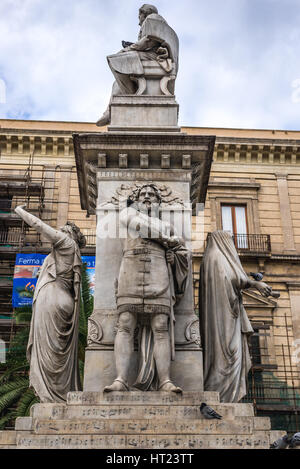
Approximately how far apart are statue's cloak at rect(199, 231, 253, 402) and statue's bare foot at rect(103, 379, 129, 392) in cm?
139

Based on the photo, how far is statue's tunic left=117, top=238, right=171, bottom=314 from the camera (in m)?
6.91

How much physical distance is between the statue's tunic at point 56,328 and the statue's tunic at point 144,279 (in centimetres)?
98

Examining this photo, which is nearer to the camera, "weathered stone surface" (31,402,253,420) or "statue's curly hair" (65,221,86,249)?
"weathered stone surface" (31,402,253,420)

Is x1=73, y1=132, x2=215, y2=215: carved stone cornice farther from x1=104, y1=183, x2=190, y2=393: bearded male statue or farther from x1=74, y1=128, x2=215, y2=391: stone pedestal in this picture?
x1=104, y1=183, x2=190, y2=393: bearded male statue

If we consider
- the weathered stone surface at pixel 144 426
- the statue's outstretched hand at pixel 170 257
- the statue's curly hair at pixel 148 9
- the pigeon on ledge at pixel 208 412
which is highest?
the statue's curly hair at pixel 148 9

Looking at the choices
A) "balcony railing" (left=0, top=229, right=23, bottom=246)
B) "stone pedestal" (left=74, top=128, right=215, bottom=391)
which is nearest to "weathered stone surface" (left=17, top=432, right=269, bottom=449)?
"stone pedestal" (left=74, top=128, right=215, bottom=391)

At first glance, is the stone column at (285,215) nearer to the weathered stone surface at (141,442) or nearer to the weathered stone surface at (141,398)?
the weathered stone surface at (141,398)

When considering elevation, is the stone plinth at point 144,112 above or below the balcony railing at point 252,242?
below


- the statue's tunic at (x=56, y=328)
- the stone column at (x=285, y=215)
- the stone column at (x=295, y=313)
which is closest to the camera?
the statue's tunic at (x=56, y=328)

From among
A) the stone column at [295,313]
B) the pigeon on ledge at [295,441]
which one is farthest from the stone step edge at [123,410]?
the stone column at [295,313]

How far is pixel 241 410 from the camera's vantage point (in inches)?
252

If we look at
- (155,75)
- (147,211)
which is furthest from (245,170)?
(147,211)

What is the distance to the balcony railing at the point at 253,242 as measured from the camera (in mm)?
26328

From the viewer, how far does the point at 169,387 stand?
654 cm
